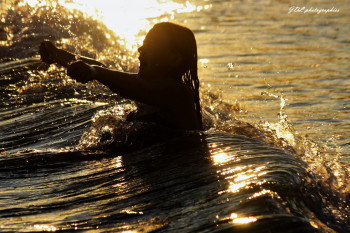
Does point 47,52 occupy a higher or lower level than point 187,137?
higher

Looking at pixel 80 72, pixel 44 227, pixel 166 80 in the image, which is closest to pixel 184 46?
pixel 166 80

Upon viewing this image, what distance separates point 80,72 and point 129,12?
12.2m

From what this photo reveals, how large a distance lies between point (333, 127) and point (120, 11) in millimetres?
9586

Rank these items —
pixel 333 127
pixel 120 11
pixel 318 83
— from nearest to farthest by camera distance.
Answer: pixel 333 127 → pixel 318 83 → pixel 120 11

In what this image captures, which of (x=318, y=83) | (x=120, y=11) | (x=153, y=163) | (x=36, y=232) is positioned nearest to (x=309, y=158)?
(x=153, y=163)

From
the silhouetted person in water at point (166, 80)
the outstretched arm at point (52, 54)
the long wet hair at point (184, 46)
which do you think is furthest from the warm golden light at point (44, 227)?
the outstretched arm at point (52, 54)

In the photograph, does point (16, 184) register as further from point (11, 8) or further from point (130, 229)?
point (11, 8)

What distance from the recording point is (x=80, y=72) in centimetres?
487

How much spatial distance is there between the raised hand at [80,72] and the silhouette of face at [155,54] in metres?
0.74

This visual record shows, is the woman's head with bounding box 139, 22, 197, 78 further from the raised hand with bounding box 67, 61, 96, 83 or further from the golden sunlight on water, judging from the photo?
the golden sunlight on water

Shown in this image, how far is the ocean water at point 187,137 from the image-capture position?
13.1ft

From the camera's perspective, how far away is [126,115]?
20.2ft
